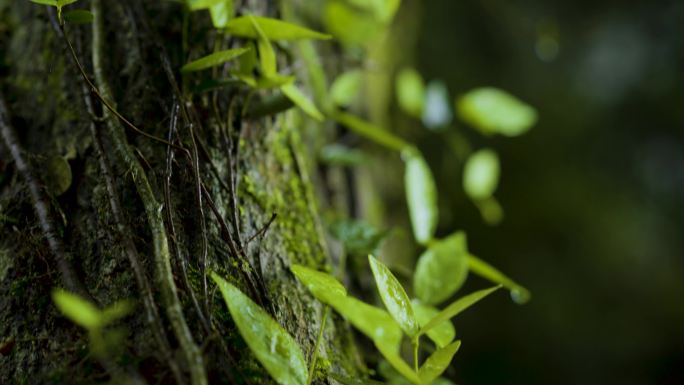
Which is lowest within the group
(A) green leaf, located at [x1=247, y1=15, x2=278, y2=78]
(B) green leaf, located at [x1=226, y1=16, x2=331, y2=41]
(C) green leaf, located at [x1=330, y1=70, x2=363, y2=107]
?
(C) green leaf, located at [x1=330, y1=70, x2=363, y2=107]

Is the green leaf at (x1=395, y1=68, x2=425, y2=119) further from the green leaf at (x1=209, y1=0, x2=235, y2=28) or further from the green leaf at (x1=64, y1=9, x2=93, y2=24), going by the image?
the green leaf at (x1=64, y1=9, x2=93, y2=24)

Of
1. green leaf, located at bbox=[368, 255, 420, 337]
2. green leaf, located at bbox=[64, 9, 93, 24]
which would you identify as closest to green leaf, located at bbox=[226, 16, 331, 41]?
green leaf, located at bbox=[64, 9, 93, 24]

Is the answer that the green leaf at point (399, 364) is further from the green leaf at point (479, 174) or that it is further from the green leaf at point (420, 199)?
the green leaf at point (479, 174)

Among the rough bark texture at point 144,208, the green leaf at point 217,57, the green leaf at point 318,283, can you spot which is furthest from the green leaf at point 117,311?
the green leaf at point 217,57

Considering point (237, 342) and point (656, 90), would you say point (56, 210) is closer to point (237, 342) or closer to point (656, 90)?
point (237, 342)

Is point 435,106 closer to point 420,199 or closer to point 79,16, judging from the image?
point 420,199

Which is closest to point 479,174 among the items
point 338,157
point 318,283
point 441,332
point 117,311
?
point 338,157
